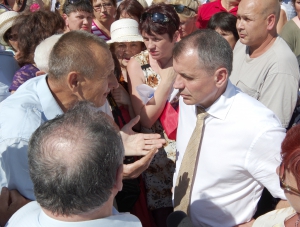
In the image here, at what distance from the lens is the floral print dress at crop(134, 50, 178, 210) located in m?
3.35

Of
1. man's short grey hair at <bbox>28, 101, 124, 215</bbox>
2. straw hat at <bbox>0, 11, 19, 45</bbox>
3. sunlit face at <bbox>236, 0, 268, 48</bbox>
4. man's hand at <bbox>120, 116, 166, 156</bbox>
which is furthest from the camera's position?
straw hat at <bbox>0, 11, 19, 45</bbox>

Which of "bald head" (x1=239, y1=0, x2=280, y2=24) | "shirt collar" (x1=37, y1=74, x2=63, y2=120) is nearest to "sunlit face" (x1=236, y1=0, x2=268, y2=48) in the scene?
"bald head" (x1=239, y1=0, x2=280, y2=24)

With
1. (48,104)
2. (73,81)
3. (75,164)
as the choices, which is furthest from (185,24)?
(75,164)

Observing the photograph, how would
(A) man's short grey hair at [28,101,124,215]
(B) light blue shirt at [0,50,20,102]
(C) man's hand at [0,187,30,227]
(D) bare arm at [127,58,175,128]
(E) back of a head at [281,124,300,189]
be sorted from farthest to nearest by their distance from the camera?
(B) light blue shirt at [0,50,20,102]
(D) bare arm at [127,58,175,128]
(C) man's hand at [0,187,30,227]
(E) back of a head at [281,124,300,189]
(A) man's short grey hair at [28,101,124,215]

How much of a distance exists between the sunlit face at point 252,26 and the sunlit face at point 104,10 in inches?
73.5

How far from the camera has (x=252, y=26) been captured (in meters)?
3.70

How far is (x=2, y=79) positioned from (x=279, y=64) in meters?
2.41

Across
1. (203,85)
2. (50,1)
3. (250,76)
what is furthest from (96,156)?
(50,1)

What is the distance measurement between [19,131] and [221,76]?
1223 millimetres

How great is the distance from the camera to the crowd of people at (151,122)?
1.50 m

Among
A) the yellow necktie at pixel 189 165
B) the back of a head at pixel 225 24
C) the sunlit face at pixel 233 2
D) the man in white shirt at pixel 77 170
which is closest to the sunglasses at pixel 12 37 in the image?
the back of a head at pixel 225 24

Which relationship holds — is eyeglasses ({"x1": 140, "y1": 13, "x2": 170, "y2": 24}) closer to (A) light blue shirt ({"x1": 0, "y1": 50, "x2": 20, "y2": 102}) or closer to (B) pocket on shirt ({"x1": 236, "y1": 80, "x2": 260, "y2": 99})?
(B) pocket on shirt ({"x1": 236, "y1": 80, "x2": 260, "y2": 99})

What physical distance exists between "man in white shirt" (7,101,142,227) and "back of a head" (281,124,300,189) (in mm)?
713

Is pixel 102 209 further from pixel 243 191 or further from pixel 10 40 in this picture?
pixel 10 40
